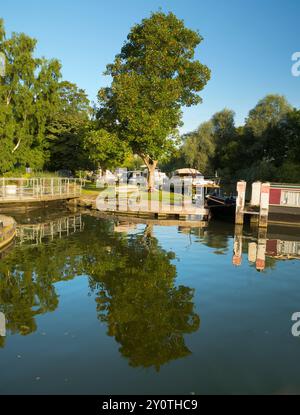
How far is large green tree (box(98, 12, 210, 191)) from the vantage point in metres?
32.4

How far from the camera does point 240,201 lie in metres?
25.0

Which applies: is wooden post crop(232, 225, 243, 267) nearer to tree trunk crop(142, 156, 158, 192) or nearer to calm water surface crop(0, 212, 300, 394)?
calm water surface crop(0, 212, 300, 394)

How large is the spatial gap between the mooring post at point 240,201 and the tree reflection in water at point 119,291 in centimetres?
888

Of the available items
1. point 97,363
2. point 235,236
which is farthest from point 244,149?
point 97,363

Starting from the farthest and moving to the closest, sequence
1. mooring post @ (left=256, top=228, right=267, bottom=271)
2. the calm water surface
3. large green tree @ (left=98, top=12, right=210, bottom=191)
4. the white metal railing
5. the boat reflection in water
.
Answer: large green tree @ (left=98, top=12, right=210, bottom=191), the white metal railing, the boat reflection in water, mooring post @ (left=256, top=228, right=267, bottom=271), the calm water surface

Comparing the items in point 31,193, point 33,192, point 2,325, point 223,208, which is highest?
point 33,192

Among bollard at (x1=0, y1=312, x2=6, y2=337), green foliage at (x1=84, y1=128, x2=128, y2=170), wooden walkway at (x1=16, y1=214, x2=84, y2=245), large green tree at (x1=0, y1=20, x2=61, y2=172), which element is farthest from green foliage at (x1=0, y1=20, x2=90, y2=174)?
bollard at (x1=0, y1=312, x2=6, y2=337)

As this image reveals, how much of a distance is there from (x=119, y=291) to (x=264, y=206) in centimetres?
1575

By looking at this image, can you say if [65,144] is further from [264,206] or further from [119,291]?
[119,291]

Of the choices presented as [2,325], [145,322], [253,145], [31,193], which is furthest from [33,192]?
[253,145]

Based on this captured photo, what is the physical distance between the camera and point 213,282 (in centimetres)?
1262

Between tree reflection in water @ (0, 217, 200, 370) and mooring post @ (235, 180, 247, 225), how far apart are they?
8.88 meters

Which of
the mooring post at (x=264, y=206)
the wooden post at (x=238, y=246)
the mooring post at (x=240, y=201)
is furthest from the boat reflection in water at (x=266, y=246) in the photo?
the mooring post at (x=240, y=201)

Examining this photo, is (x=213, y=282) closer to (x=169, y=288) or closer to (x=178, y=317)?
(x=169, y=288)
